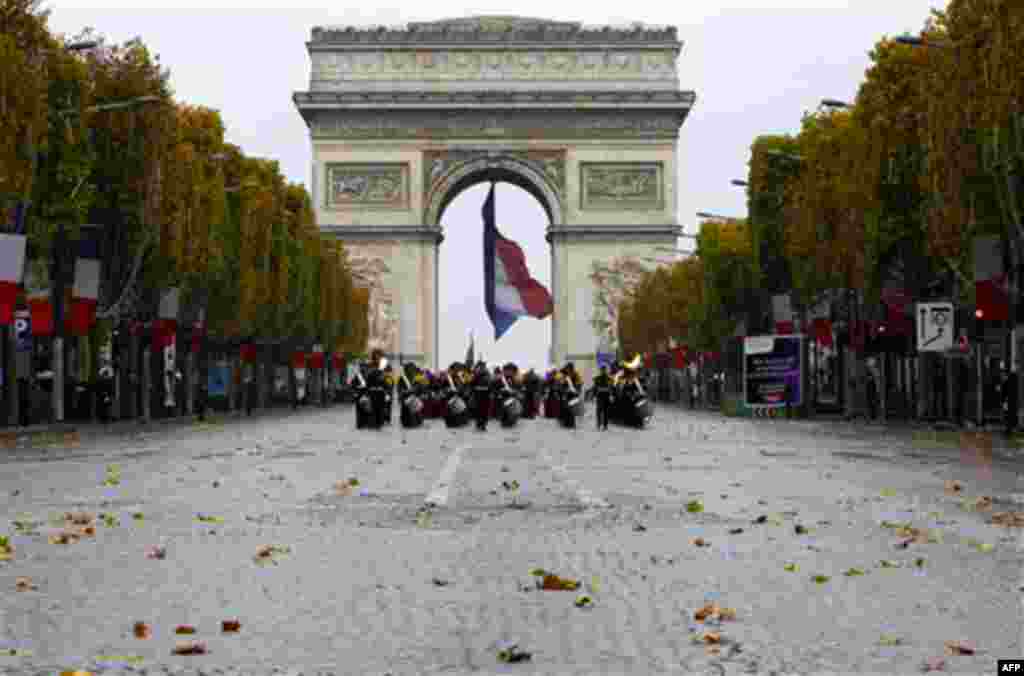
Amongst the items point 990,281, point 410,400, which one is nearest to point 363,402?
point 410,400

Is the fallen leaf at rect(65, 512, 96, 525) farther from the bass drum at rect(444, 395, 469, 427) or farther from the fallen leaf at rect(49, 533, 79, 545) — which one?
the bass drum at rect(444, 395, 469, 427)

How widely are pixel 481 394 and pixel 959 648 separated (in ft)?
135

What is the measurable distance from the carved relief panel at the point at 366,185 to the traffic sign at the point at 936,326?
258ft

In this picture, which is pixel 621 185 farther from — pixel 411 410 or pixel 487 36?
pixel 411 410

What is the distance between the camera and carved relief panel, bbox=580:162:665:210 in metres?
128

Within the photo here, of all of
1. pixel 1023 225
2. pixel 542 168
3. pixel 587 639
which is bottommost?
pixel 587 639

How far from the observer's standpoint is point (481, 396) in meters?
50.2

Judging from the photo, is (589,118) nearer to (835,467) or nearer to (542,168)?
(542,168)

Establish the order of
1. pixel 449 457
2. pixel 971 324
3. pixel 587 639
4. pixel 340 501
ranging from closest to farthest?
pixel 587 639 → pixel 340 501 → pixel 449 457 → pixel 971 324

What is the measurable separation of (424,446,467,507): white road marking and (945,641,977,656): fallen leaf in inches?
372

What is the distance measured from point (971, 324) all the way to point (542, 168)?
235 ft

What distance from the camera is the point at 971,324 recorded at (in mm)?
57531

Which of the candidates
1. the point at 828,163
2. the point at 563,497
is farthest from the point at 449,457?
the point at 828,163

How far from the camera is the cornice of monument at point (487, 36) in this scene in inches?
4968
